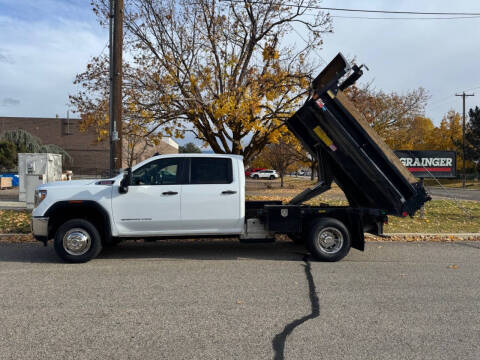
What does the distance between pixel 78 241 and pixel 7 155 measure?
35.4 metres

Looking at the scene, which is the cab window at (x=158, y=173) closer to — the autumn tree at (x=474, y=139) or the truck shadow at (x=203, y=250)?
the truck shadow at (x=203, y=250)

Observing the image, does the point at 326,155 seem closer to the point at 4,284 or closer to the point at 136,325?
the point at 136,325

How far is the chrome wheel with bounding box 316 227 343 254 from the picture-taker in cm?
702

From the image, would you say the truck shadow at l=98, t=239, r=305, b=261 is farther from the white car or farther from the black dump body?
the white car

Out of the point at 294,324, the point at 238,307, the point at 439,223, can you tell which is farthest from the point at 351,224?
the point at 439,223

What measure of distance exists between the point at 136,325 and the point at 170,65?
12.1 metres

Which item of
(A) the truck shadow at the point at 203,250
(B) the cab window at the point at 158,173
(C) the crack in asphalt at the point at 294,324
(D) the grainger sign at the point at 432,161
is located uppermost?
(D) the grainger sign at the point at 432,161

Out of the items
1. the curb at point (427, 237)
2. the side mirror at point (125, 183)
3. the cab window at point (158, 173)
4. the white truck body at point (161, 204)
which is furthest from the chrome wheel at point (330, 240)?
the side mirror at point (125, 183)

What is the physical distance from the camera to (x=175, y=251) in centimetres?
783

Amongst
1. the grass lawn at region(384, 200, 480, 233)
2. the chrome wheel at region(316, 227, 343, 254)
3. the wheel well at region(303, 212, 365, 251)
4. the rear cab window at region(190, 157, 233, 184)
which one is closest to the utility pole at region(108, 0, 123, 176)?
the rear cab window at region(190, 157, 233, 184)

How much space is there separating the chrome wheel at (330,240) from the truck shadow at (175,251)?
1.63ft

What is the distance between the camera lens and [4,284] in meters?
5.55

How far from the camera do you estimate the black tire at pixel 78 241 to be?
21.9ft

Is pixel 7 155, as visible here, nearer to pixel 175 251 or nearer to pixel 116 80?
pixel 116 80
